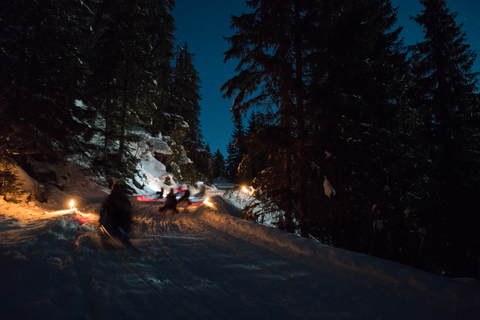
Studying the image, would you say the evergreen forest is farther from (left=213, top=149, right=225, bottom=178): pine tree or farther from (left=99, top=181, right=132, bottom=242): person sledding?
(left=213, top=149, right=225, bottom=178): pine tree

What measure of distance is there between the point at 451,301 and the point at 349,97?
23.4ft

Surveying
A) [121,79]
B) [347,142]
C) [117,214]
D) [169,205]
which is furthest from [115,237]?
[121,79]

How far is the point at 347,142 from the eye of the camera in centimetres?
981

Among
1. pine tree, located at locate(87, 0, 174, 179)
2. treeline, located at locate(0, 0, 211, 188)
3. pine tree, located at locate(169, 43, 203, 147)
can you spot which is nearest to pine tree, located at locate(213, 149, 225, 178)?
pine tree, located at locate(169, 43, 203, 147)

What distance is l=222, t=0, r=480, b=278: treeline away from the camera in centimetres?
930

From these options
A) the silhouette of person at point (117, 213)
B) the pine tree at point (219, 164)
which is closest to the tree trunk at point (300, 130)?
the silhouette of person at point (117, 213)

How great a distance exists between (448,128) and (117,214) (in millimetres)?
16047

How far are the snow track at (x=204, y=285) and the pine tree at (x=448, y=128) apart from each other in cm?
834

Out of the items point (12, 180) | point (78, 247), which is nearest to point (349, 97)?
point (78, 247)

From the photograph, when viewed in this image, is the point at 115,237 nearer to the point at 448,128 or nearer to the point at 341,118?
the point at 341,118

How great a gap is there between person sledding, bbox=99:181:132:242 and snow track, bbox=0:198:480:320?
0.62 m

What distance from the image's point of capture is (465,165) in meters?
12.9

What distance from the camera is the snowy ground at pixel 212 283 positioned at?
334 cm

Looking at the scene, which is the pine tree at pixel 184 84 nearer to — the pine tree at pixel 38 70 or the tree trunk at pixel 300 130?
the pine tree at pixel 38 70
